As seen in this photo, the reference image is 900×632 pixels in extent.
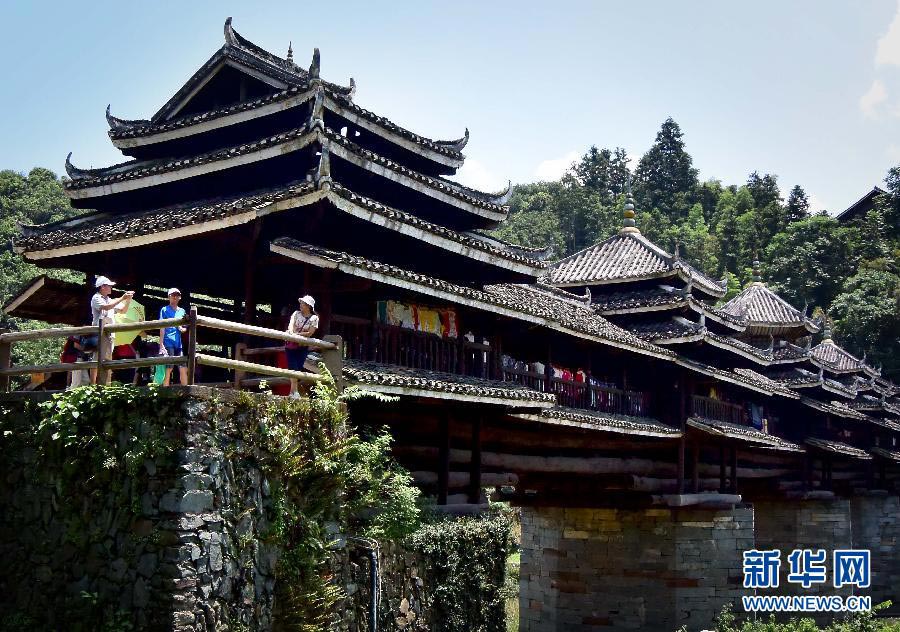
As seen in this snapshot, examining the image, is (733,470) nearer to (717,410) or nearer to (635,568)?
(717,410)

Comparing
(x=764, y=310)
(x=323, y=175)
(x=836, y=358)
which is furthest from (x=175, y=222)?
(x=836, y=358)

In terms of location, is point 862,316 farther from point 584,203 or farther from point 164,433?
point 164,433

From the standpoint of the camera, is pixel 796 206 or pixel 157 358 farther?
pixel 796 206

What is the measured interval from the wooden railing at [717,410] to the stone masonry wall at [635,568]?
2.96 metres

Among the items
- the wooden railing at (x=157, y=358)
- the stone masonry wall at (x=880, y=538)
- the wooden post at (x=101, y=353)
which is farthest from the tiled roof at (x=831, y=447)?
the wooden post at (x=101, y=353)

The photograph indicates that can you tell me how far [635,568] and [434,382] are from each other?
46.1ft

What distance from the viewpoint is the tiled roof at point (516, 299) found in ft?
40.7

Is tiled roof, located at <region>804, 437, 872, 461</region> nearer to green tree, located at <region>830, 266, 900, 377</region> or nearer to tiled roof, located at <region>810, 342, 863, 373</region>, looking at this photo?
tiled roof, located at <region>810, 342, 863, 373</region>

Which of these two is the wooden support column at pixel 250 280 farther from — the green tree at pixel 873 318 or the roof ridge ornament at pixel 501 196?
the green tree at pixel 873 318

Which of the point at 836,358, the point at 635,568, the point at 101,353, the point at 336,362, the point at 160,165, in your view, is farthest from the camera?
the point at 836,358

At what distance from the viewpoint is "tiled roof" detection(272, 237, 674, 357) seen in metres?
12.4

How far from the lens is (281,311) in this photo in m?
14.2

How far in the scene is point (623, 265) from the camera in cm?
2767

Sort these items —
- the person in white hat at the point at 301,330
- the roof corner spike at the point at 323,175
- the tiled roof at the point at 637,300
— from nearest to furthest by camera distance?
1. the person in white hat at the point at 301,330
2. the roof corner spike at the point at 323,175
3. the tiled roof at the point at 637,300
